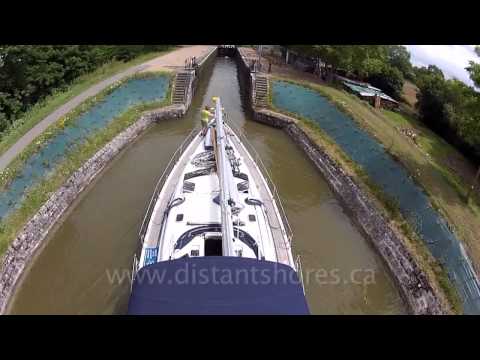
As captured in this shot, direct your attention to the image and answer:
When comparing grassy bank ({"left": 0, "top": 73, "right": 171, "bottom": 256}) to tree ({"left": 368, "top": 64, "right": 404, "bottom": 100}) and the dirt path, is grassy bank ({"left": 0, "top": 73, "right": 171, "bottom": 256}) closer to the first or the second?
the dirt path

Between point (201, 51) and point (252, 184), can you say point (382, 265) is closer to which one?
point (252, 184)

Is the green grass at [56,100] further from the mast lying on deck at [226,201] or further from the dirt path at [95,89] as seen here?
the mast lying on deck at [226,201]

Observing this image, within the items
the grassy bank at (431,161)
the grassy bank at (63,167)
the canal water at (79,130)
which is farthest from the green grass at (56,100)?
the grassy bank at (431,161)

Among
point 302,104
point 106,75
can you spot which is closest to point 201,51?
point 106,75

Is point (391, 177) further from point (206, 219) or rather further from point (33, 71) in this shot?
point (33, 71)

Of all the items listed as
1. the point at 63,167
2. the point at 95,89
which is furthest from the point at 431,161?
the point at 95,89

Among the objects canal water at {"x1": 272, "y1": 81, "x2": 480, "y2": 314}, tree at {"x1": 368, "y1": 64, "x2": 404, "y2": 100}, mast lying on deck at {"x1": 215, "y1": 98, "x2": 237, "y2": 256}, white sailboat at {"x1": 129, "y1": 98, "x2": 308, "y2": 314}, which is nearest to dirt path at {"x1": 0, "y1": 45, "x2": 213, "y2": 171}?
white sailboat at {"x1": 129, "y1": 98, "x2": 308, "y2": 314}
